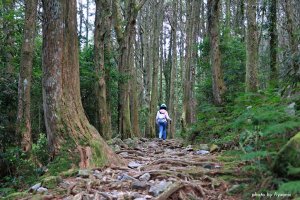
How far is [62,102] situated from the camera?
7.00m

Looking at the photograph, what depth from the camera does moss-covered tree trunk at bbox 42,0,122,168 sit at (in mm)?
6875

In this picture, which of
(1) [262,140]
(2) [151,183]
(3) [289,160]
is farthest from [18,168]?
(3) [289,160]

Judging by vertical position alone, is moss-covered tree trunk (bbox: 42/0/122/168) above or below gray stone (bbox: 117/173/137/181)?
above

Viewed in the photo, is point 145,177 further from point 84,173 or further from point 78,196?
point 78,196

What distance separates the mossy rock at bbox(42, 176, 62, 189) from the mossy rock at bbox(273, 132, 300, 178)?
139 inches

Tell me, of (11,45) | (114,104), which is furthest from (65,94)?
(114,104)

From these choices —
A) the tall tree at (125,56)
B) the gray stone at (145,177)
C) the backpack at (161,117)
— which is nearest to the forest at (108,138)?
the gray stone at (145,177)

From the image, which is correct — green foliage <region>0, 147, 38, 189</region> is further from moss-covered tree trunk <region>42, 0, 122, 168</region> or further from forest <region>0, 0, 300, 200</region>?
moss-covered tree trunk <region>42, 0, 122, 168</region>

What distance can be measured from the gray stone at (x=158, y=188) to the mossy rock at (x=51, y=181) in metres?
1.69

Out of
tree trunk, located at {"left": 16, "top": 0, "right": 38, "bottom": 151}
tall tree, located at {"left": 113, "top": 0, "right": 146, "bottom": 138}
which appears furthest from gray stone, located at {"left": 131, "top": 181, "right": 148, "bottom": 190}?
tall tree, located at {"left": 113, "top": 0, "right": 146, "bottom": 138}

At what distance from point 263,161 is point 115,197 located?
2.23 meters

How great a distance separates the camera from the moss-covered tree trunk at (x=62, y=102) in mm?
6875

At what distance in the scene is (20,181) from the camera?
7.66 m

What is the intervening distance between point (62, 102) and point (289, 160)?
4.50 m
